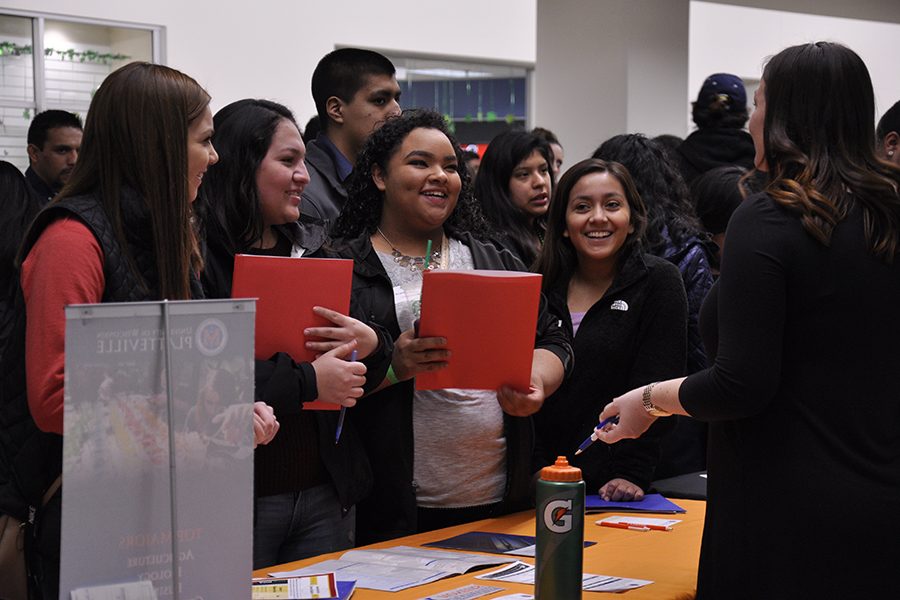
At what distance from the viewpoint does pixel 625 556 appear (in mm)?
2162

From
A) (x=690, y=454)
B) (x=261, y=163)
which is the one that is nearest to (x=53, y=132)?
(x=261, y=163)

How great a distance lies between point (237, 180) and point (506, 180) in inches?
66.0

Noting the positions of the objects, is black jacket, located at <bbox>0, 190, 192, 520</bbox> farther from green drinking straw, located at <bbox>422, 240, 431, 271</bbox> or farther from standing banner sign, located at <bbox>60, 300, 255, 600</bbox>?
green drinking straw, located at <bbox>422, 240, 431, 271</bbox>

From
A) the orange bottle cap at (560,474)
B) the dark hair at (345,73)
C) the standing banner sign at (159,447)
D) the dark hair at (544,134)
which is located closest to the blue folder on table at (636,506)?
the orange bottle cap at (560,474)

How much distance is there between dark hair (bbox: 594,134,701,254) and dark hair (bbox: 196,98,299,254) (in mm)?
1392

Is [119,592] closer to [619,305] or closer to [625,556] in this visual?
[625,556]

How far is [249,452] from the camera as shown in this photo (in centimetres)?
147

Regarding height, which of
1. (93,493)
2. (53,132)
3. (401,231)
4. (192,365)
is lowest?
(93,493)

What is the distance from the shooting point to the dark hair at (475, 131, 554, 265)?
13.0ft

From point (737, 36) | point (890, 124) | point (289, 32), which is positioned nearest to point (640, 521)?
point (890, 124)

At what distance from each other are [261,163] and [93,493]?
1.33 m

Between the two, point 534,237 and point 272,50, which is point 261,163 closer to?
point 534,237

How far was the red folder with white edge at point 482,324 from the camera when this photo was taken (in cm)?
227

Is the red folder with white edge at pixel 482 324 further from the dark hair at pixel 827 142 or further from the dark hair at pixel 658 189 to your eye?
the dark hair at pixel 658 189
